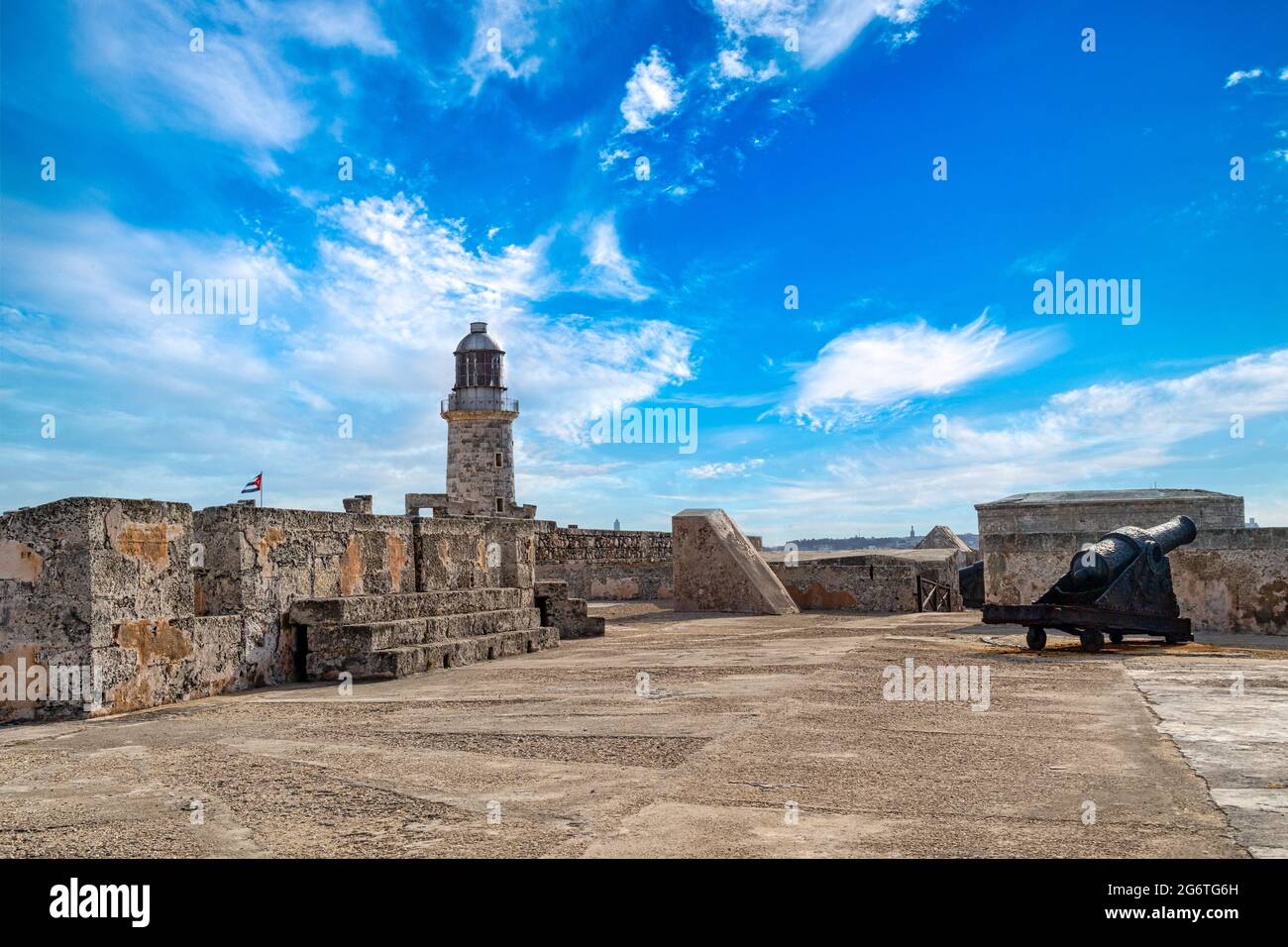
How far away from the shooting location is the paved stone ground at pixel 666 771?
3021 millimetres

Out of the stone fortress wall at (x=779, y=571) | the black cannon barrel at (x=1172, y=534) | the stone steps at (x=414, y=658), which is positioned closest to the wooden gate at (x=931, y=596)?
the stone fortress wall at (x=779, y=571)

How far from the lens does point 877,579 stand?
1628cm

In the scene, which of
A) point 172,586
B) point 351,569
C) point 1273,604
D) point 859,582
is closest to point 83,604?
point 172,586

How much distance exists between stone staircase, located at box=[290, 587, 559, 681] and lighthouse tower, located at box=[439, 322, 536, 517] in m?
28.4

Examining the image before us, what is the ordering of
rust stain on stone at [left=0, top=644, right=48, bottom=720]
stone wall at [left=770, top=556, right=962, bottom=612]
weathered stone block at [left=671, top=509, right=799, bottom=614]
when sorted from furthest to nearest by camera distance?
stone wall at [left=770, top=556, right=962, bottom=612]
weathered stone block at [left=671, top=509, right=799, bottom=614]
rust stain on stone at [left=0, top=644, right=48, bottom=720]

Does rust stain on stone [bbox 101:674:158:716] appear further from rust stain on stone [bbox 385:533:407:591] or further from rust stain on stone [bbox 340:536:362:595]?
rust stain on stone [bbox 385:533:407:591]

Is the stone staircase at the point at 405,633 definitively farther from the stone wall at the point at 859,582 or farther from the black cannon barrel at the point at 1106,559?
the stone wall at the point at 859,582

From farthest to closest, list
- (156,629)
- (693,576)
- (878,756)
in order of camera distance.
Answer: (693,576) < (156,629) < (878,756)

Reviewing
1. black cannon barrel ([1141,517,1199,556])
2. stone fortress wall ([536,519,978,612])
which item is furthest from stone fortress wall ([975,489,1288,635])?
stone fortress wall ([536,519,978,612])

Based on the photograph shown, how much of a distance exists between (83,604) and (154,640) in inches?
24.3

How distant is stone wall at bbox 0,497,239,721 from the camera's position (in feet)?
19.6

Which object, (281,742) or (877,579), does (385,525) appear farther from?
(877,579)

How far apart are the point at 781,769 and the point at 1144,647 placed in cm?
695
